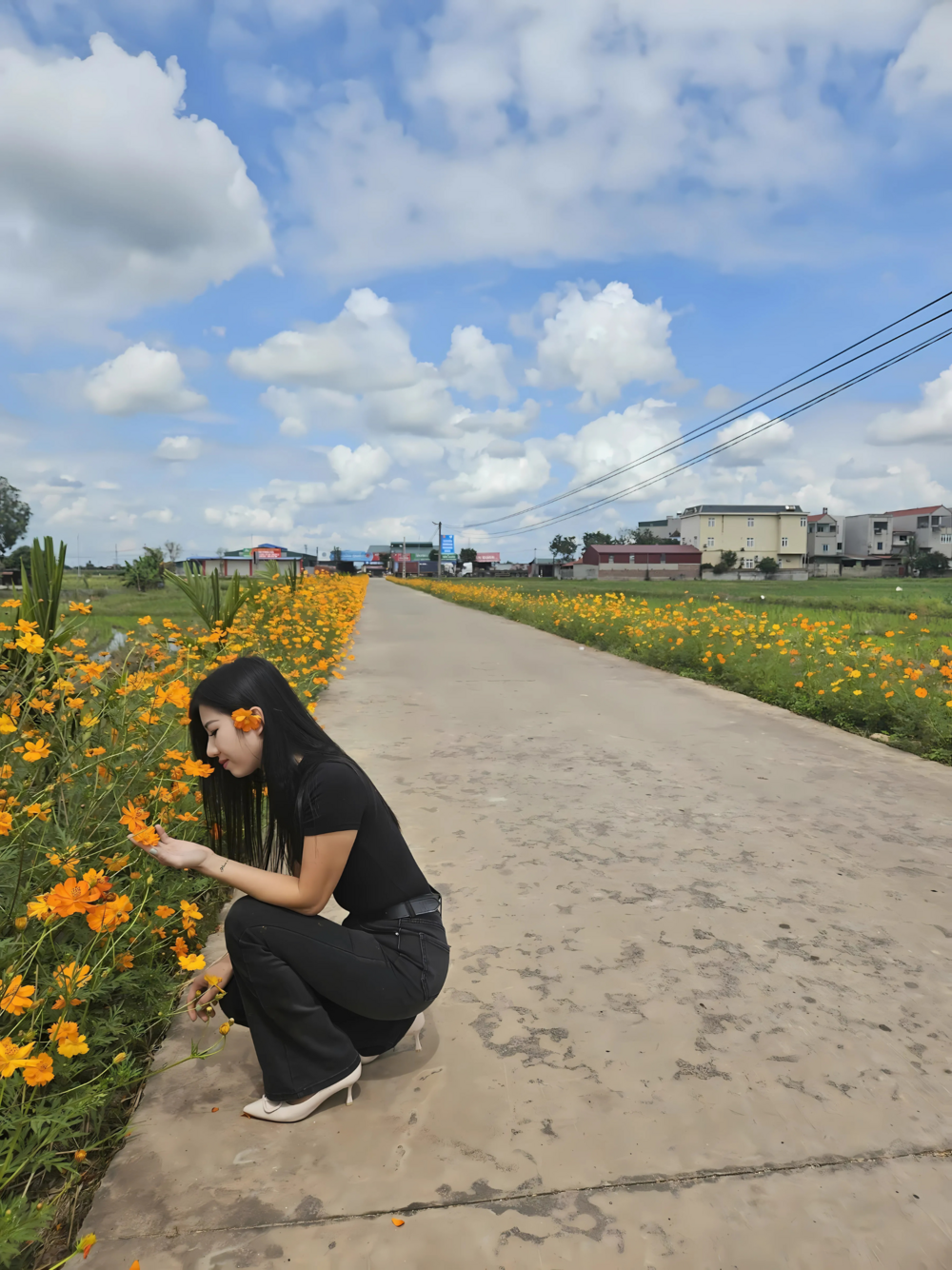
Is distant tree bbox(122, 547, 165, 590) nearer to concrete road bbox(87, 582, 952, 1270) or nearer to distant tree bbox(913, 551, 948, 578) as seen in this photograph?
concrete road bbox(87, 582, 952, 1270)

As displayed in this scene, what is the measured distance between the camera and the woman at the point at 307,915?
1930mm

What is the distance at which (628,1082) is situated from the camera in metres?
2.07

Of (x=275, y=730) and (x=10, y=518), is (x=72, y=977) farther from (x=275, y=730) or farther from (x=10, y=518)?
(x=10, y=518)

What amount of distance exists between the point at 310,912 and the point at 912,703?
5144 mm

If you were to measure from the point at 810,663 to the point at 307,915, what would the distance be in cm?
633

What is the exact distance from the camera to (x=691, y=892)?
10.5ft

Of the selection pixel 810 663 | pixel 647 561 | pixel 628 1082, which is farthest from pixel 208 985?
pixel 647 561

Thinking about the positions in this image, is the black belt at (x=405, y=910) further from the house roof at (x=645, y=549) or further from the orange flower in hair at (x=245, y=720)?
the house roof at (x=645, y=549)

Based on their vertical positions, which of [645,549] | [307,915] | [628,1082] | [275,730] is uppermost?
[645,549]

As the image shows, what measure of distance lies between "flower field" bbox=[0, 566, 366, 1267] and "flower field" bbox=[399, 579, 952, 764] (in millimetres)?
4750

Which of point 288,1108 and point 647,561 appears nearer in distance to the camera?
point 288,1108

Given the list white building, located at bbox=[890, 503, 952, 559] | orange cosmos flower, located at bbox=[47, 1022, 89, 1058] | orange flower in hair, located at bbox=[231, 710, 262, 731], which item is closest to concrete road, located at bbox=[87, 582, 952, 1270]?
orange cosmos flower, located at bbox=[47, 1022, 89, 1058]

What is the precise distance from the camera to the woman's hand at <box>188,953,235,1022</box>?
6.74ft

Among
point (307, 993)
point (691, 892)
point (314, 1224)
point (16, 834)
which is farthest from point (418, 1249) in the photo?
point (691, 892)
